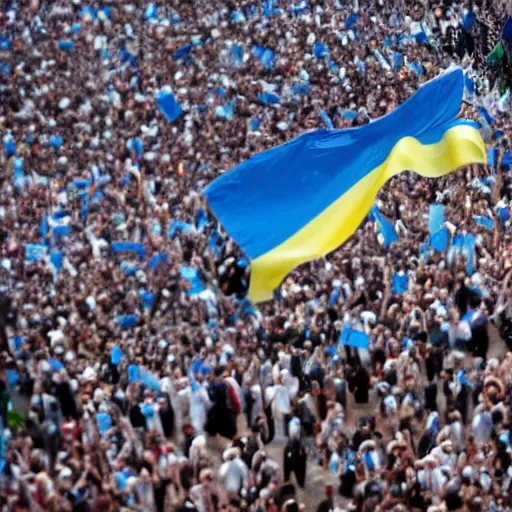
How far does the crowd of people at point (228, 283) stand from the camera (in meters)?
9.79

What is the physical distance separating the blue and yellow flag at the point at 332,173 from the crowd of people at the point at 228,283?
0.25m

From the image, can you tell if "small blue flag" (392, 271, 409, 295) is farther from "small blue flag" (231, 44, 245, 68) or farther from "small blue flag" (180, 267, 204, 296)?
"small blue flag" (231, 44, 245, 68)

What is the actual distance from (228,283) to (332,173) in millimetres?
2249

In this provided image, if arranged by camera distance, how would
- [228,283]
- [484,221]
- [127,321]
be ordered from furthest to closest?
[484,221], [228,283], [127,321]

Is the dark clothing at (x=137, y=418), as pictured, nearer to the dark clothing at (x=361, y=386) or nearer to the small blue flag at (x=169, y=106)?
the dark clothing at (x=361, y=386)

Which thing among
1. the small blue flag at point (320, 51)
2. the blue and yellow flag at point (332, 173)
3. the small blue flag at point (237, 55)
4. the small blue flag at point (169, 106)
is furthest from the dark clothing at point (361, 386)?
the small blue flag at point (320, 51)

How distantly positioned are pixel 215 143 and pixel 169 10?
8.17 ft

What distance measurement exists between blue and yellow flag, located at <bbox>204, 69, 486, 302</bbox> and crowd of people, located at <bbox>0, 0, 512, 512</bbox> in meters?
0.25

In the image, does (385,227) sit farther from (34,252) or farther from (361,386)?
(34,252)

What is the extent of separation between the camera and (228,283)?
12.2 metres

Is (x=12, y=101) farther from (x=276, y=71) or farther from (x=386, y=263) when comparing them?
(x=386, y=263)

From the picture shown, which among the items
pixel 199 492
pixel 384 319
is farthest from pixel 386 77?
pixel 199 492

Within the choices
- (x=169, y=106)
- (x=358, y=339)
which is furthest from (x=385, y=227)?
(x=169, y=106)

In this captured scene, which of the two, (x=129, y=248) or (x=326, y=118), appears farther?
(x=326, y=118)
